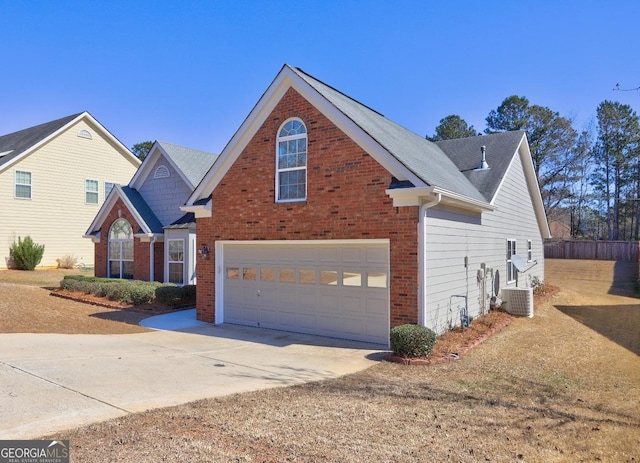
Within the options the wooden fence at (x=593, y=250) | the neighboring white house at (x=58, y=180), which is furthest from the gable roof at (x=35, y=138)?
the wooden fence at (x=593, y=250)

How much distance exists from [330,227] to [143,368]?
16.9ft

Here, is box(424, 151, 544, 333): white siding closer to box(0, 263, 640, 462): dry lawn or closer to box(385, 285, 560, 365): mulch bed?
box(385, 285, 560, 365): mulch bed

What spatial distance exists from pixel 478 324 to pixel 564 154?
125ft

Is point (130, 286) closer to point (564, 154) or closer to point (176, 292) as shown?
point (176, 292)

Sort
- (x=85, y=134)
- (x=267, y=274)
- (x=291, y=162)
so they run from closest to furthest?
(x=291, y=162) < (x=267, y=274) < (x=85, y=134)

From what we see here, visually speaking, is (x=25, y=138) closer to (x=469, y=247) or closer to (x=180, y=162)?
(x=180, y=162)

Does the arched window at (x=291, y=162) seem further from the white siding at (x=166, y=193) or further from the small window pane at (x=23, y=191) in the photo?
the small window pane at (x=23, y=191)

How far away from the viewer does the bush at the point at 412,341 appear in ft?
29.6

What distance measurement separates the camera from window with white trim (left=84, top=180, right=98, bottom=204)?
95.7 feet

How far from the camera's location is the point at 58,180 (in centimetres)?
2775

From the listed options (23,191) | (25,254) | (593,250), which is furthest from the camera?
(593,250)

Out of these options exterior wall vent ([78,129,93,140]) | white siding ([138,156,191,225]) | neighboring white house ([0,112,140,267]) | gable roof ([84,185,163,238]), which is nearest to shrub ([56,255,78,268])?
neighboring white house ([0,112,140,267])

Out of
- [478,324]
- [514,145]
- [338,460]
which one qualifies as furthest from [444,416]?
[514,145]

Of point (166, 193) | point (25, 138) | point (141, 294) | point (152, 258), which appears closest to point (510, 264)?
point (141, 294)
